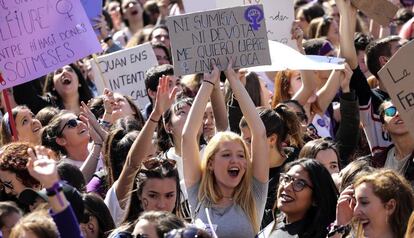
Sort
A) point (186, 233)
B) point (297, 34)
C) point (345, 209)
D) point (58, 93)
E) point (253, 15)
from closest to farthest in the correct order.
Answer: point (186, 233), point (345, 209), point (253, 15), point (297, 34), point (58, 93)

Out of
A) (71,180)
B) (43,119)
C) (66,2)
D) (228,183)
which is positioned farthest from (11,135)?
(228,183)

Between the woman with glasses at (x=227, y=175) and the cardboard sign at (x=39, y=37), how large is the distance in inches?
67.8

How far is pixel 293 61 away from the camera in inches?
368

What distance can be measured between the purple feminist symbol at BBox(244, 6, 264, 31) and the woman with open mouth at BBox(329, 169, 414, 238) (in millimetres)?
1734

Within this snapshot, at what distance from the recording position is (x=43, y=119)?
9.60 metres

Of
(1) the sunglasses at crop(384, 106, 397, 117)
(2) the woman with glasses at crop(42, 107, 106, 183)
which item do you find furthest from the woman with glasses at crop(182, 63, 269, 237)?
(2) the woman with glasses at crop(42, 107, 106, 183)

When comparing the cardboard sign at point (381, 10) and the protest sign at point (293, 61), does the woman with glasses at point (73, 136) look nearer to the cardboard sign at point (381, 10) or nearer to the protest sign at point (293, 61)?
the protest sign at point (293, 61)

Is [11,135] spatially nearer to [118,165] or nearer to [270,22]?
[118,165]

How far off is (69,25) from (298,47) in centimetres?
217

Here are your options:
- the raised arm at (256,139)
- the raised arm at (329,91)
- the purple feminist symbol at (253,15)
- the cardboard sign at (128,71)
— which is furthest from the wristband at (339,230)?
the cardboard sign at (128,71)

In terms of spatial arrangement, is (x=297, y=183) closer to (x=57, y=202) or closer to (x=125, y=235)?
(x=125, y=235)

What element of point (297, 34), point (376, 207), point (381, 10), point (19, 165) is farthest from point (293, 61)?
point (376, 207)

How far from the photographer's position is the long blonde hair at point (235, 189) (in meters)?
7.34

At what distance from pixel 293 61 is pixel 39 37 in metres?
1.80
